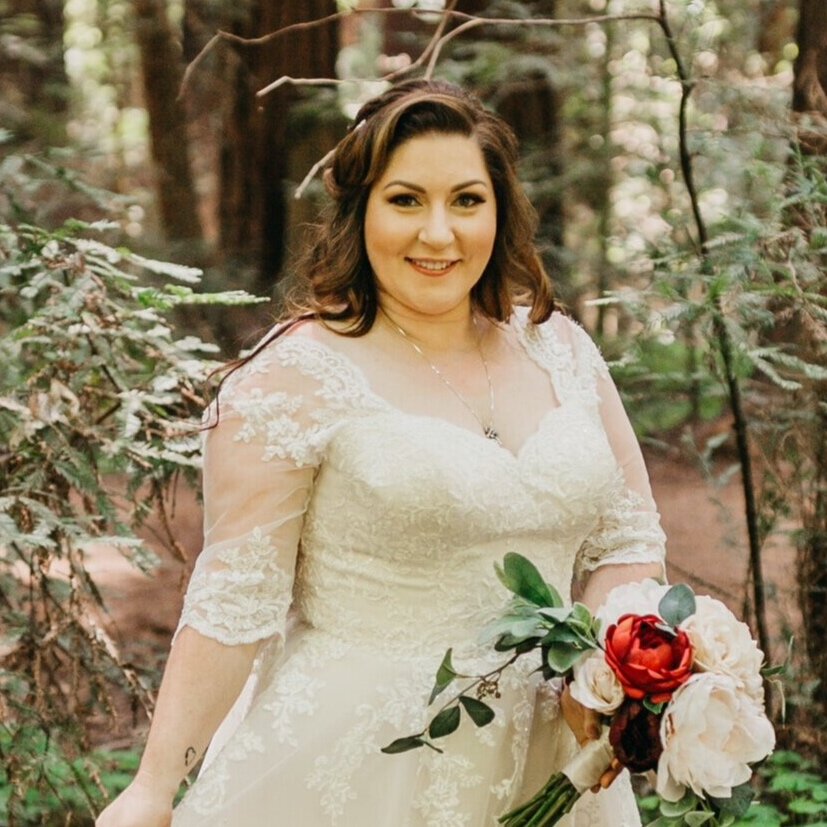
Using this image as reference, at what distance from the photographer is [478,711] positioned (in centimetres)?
203

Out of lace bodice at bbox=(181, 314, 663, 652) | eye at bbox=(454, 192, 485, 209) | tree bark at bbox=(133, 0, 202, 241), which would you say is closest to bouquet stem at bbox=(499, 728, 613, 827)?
lace bodice at bbox=(181, 314, 663, 652)

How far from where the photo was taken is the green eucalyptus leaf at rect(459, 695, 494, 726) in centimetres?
202

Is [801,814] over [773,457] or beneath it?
beneath

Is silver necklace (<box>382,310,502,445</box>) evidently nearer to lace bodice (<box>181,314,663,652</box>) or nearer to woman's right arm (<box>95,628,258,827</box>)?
lace bodice (<box>181,314,663,652</box>)

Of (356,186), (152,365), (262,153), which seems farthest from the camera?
(262,153)

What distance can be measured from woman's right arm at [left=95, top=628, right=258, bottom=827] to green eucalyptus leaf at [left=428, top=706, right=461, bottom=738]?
1.19 feet

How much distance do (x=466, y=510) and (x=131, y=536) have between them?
1.18 metres

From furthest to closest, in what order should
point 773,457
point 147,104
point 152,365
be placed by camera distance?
1. point 147,104
2. point 773,457
3. point 152,365

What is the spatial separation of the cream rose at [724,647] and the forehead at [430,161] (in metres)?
0.91

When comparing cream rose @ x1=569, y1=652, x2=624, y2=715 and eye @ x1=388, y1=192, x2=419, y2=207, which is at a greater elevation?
eye @ x1=388, y1=192, x2=419, y2=207

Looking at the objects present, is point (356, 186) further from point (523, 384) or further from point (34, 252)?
point (34, 252)

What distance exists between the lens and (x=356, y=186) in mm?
2398

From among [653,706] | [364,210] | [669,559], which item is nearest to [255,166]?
[669,559]

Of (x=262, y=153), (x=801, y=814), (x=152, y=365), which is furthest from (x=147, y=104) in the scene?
(x=801, y=814)
